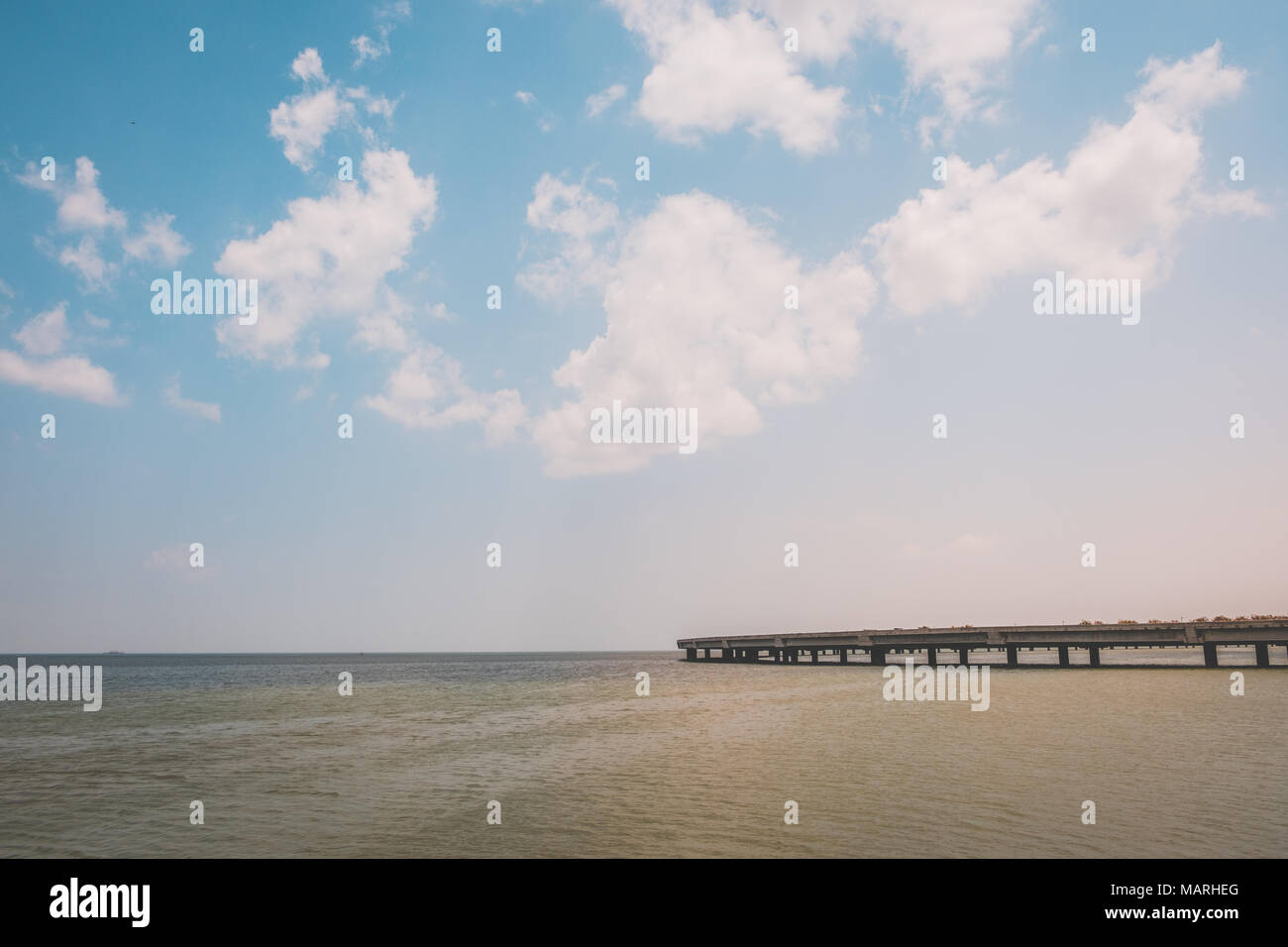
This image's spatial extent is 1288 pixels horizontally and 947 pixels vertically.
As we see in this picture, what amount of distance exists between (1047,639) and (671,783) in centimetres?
8474

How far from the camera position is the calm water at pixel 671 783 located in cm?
1677

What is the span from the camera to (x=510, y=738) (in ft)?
116

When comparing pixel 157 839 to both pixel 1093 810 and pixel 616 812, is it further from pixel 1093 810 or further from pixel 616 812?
pixel 1093 810

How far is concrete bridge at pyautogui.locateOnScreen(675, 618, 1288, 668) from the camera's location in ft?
261

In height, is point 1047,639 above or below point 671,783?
below

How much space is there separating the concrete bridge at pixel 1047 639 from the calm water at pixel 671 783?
39.8 m

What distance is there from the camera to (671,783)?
2355 cm
